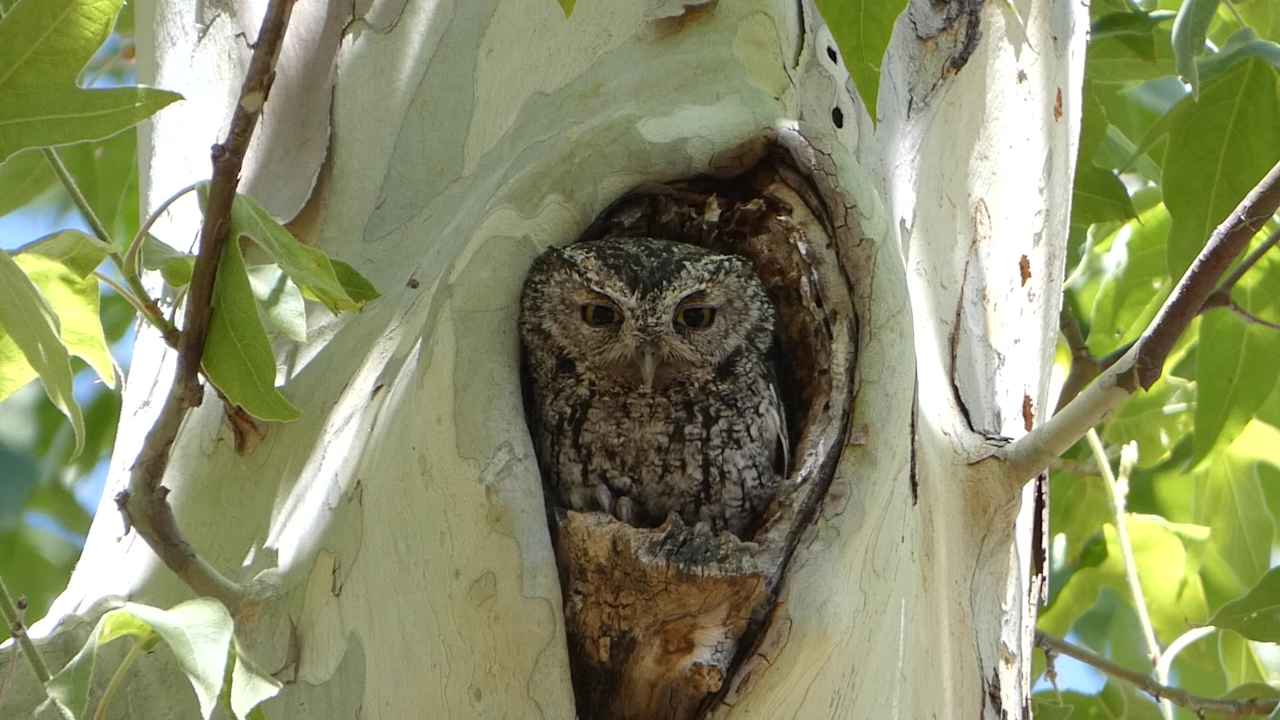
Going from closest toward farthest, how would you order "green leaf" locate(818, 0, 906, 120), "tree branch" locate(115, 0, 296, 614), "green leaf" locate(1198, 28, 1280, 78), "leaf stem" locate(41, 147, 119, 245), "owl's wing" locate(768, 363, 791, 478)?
"green leaf" locate(818, 0, 906, 120), "tree branch" locate(115, 0, 296, 614), "leaf stem" locate(41, 147, 119, 245), "green leaf" locate(1198, 28, 1280, 78), "owl's wing" locate(768, 363, 791, 478)

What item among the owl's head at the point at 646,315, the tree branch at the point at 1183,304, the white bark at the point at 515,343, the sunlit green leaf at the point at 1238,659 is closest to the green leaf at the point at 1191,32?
the tree branch at the point at 1183,304

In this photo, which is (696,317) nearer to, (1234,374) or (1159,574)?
(1234,374)

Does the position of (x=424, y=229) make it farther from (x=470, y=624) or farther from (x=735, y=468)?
(x=735, y=468)

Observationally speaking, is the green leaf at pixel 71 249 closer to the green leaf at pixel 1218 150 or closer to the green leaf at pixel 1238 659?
the green leaf at pixel 1218 150

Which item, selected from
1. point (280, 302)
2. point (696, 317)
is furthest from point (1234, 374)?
point (280, 302)

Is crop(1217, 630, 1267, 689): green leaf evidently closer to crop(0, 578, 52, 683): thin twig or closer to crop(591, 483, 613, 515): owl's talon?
crop(591, 483, 613, 515): owl's talon

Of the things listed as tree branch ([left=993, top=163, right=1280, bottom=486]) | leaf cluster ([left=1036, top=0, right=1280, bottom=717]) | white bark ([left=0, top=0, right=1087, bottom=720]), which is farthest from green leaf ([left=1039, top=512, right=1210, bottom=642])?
tree branch ([left=993, top=163, right=1280, bottom=486])
